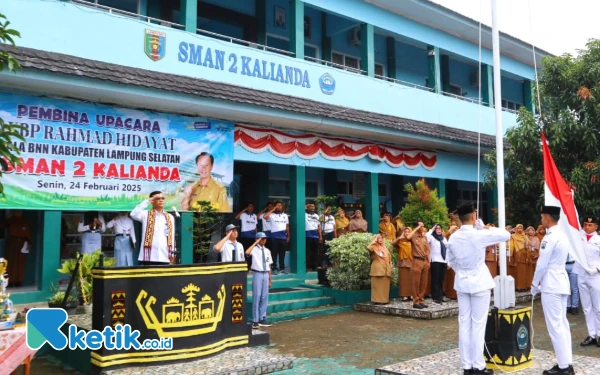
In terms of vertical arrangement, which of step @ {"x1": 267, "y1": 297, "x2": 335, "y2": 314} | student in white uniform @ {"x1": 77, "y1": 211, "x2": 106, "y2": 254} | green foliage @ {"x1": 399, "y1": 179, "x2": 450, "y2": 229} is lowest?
step @ {"x1": 267, "y1": 297, "x2": 335, "y2": 314}

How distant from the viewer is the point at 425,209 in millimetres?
12133

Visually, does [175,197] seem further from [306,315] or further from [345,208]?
[345,208]

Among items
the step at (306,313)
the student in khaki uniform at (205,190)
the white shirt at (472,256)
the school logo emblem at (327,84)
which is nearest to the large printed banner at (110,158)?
the student in khaki uniform at (205,190)

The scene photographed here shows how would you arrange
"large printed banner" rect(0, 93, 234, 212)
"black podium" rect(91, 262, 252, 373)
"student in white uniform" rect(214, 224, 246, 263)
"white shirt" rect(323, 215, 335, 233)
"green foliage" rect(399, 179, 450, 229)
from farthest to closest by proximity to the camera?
1. "white shirt" rect(323, 215, 335, 233)
2. "green foliage" rect(399, 179, 450, 229)
3. "large printed banner" rect(0, 93, 234, 212)
4. "student in white uniform" rect(214, 224, 246, 263)
5. "black podium" rect(91, 262, 252, 373)

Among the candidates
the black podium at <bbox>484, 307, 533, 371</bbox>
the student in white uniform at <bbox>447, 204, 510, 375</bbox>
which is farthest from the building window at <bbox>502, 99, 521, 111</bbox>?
the student in white uniform at <bbox>447, 204, 510, 375</bbox>

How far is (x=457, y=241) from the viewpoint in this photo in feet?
20.2

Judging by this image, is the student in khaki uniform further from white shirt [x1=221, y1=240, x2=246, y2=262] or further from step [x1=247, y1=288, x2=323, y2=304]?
white shirt [x1=221, y1=240, x2=246, y2=262]

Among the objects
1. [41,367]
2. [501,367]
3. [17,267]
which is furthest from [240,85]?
[501,367]

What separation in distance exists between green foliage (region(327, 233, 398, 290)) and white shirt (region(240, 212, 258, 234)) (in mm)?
1895

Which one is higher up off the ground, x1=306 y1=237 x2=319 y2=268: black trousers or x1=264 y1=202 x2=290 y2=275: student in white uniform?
x1=264 y1=202 x2=290 y2=275: student in white uniform

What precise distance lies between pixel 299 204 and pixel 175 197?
3.23m

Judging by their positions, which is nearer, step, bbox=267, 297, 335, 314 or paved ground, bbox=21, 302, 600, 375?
paved ground, bbox=21, 302, 600, 375

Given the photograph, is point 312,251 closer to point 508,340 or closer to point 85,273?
point 85,273

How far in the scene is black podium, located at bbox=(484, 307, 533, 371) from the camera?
20.1 feet
